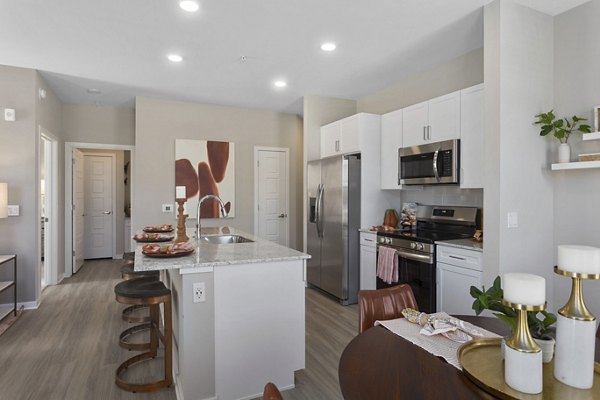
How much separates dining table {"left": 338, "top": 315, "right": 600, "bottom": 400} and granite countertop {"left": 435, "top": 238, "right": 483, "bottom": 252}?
4.82 ft

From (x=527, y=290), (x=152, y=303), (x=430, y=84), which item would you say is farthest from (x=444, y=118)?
(x=152, y=303)

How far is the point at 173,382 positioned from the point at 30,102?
355cm

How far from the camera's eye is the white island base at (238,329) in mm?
2092

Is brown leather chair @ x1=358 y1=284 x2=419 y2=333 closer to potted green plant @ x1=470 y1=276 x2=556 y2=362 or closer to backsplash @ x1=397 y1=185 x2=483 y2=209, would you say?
potted green plant @ x1=470 y1=276 x2=556 y2=362

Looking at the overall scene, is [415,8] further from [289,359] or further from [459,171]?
[289,359]

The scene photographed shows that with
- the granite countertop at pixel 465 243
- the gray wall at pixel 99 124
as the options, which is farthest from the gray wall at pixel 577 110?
the gray wall at pixel 99 124

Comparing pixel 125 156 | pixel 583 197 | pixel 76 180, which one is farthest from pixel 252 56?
pixel 125 156

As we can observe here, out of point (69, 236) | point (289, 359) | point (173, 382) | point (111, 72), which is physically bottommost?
point (173, 382)

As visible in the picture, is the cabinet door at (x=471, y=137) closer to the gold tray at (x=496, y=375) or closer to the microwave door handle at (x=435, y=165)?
the microwave door handle at (x=435, y=165)

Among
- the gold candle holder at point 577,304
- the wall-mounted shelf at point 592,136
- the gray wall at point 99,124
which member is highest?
the gray wall at point 99,124

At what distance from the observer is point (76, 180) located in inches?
226

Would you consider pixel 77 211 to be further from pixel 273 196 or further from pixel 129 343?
pixel 129 343

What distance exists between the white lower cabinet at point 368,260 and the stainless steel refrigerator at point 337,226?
8 centimetres

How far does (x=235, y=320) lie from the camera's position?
220cm
